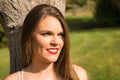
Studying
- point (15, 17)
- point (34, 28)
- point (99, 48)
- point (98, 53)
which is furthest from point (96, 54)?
point (34, 28)

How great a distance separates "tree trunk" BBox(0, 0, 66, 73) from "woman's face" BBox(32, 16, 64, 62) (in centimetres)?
74

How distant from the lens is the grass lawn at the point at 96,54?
30.9 ft

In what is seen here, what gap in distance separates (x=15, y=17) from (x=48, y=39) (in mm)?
887

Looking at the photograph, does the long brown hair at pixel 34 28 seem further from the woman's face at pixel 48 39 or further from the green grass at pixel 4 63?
the green grass at pixel 4 63

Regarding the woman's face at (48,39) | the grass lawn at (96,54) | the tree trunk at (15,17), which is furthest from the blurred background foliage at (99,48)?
the woman's face at (48,39)

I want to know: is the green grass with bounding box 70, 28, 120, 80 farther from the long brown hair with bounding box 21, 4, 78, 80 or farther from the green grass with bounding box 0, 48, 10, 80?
the long brown hair with bounding box 21, 4, 78, 80

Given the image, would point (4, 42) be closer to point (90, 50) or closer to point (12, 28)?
point (90, 50)

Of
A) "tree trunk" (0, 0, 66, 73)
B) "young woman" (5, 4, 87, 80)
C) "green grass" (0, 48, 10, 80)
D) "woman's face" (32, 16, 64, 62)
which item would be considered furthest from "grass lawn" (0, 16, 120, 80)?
"woman's face" (32, 16, 64, 62)

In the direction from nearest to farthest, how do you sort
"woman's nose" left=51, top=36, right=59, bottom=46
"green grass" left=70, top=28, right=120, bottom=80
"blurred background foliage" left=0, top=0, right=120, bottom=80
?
1. "woman's nose" left=51, top=36, right=59, bottom=46
2. "green grass" left=70, top=28, right=120, bottom=80
3. "blurred background foliage" left=0, top=0, right=120, bottom=80

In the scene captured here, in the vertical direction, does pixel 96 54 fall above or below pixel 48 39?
below

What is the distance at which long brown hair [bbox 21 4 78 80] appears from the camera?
2.71 meters

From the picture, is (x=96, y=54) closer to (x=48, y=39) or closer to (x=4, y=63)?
(x=4, y=63)

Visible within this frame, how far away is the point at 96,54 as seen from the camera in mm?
11906

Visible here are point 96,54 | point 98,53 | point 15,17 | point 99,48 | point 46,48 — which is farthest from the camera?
point 99,48
